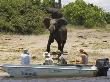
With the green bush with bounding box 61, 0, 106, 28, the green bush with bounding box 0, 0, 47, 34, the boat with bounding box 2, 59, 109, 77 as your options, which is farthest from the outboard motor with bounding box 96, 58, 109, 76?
the green bush with bounding box 61, 0, 106, 28

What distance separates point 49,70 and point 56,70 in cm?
32

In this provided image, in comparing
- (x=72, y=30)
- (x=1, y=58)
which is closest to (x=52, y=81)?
(x=1, y=58)

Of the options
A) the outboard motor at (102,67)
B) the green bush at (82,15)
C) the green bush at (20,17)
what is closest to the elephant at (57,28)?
the outboard motor at (102,67)

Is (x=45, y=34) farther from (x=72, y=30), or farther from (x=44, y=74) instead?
(x=44, y=74)

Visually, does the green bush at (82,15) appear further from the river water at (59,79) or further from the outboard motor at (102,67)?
the river water at (59,79)

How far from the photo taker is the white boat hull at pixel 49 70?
2486 centimetres

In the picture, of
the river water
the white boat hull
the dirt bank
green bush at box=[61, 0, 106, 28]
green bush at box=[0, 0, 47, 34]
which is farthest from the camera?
green bush at box=[61, 0, 106, 28]

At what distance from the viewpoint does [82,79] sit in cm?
2566

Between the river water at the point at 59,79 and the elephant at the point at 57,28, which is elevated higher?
the elephant at the point at 57,28

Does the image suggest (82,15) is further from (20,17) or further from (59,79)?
(59,79)

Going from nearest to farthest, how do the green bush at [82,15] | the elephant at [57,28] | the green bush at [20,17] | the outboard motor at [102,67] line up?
the outboard motor at [102,67], the elephant at [57,28], the green bush at [20,17], the green bush at [82,15]

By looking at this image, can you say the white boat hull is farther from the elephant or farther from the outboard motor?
the elephant

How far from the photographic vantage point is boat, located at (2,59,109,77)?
24875 millimetres

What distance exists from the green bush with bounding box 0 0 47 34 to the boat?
12.3 m
